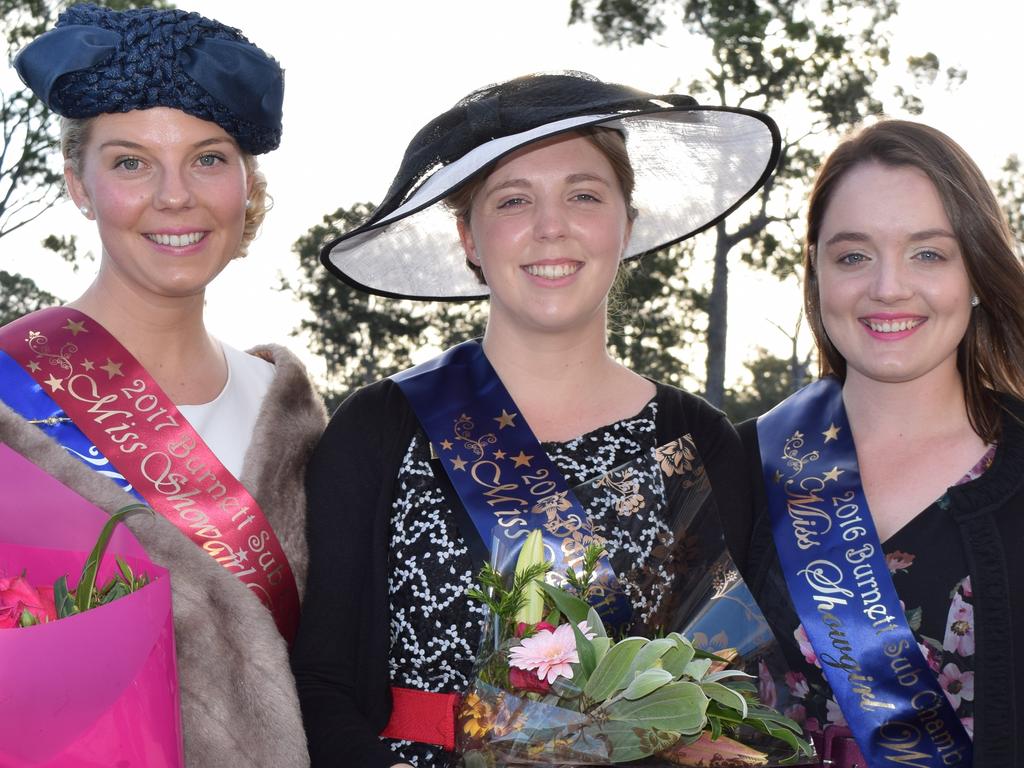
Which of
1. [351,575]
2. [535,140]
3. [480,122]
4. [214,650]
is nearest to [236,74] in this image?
[480,122]

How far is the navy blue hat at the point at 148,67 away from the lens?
2.85 metres

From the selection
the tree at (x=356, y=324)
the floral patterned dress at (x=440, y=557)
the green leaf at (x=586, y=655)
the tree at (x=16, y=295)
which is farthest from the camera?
A: the tree at (x=356, y=324)

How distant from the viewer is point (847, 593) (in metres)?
3.08

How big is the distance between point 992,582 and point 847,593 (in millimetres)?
366

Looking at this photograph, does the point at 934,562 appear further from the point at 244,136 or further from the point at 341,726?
the point at 244,136

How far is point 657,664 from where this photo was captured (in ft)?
6.73

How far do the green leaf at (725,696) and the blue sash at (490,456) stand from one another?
47cm

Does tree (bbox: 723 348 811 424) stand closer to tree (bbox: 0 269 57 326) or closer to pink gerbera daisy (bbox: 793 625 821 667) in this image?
tree (bbox: 0 269 57 326)

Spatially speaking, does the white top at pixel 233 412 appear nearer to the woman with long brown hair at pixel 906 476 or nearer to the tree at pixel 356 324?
the woman with long brown hair at pixel 906 476

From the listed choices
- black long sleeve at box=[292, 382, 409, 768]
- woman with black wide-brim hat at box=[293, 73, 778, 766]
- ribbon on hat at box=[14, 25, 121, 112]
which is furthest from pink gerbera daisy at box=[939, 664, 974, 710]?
ribbon on hat at box=[14, 25, 121, 112]

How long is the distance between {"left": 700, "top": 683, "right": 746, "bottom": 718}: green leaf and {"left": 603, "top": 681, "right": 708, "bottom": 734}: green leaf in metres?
0.07

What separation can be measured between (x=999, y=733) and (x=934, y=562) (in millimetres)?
435

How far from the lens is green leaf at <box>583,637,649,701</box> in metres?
1.98

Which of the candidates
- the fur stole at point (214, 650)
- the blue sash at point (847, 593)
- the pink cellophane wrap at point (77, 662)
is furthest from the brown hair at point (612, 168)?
the pink cellophane wrap at point (77, 662)
